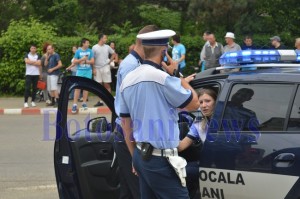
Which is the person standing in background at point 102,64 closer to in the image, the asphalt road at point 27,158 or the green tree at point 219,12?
the asphalt road at point 27,158

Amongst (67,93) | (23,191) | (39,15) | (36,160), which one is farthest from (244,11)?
(67,93)

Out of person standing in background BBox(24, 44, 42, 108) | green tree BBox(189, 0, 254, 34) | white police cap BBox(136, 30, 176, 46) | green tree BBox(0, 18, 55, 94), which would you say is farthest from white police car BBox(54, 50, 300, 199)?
green tree BBox(189, 0, 254, 34)

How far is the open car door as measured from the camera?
16.7 ft

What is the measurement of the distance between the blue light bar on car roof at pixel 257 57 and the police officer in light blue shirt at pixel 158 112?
3.54ft

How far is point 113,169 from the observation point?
558cm

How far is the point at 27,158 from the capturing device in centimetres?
900

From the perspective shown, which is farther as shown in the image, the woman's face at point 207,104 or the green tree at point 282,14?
the green tree at point 282,14

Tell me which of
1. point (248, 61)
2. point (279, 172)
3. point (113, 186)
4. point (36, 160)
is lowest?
point (36, 160)

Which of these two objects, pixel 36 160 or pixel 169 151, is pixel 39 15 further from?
pixel 169 151

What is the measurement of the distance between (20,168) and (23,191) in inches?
50.3

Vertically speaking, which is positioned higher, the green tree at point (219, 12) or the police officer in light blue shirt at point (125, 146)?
the green tree at point (219, 12)

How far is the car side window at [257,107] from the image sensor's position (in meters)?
4.44

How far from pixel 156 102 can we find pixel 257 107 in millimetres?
963

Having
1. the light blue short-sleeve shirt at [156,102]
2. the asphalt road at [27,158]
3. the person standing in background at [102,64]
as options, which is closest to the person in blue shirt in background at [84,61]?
the person standing in background at [102,64]
